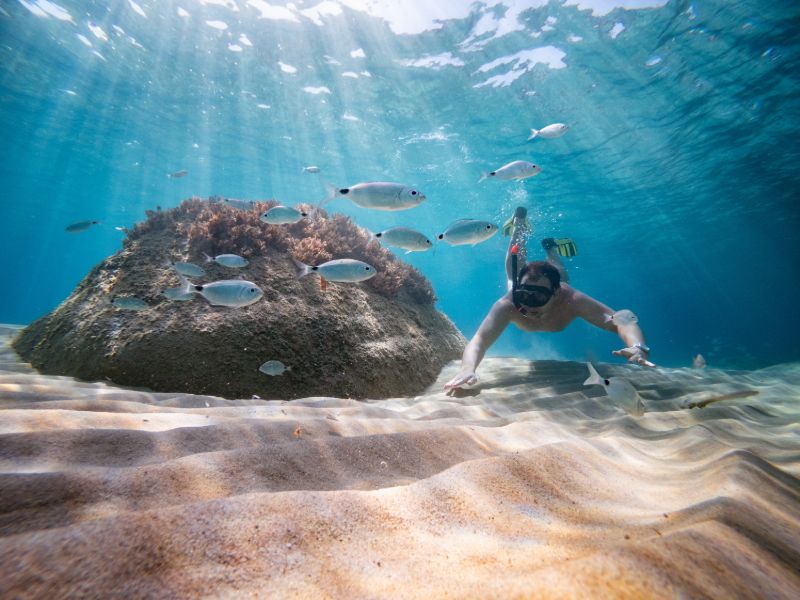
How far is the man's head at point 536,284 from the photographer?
5336mm

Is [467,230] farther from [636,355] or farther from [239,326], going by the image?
[239,326]

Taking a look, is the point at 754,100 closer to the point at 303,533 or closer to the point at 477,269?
the point at 303,533

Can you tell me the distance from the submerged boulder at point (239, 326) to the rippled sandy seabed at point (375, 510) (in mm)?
1508

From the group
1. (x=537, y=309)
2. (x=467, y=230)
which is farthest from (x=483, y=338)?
(x=467, y=230)

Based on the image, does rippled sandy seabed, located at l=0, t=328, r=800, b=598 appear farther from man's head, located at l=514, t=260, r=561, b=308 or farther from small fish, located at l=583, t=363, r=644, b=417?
man's head, located at l=514, t=260, r=561, b=308

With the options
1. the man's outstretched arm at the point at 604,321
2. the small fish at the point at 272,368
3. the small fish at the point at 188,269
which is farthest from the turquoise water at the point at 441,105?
the small fish at the point at 188,269

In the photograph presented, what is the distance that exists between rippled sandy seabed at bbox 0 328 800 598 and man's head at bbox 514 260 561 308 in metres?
2.66

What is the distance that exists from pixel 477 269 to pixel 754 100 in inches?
2272

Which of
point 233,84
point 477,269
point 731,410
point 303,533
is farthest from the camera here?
point 477,269

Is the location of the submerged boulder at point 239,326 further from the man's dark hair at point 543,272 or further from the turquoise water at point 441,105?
the turquoise water at point 441,105

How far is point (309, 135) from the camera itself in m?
27.4

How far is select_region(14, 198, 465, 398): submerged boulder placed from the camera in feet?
14.5


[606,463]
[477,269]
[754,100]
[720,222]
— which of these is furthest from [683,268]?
[606,463]

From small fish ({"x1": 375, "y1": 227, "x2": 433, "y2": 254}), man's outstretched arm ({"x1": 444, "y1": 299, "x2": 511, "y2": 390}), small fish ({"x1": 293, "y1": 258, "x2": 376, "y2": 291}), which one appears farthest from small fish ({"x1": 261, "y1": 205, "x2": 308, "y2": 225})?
man's outstretched arm ({"x1": 444, "y1": 299, "x2": 511, "y2": 390})
